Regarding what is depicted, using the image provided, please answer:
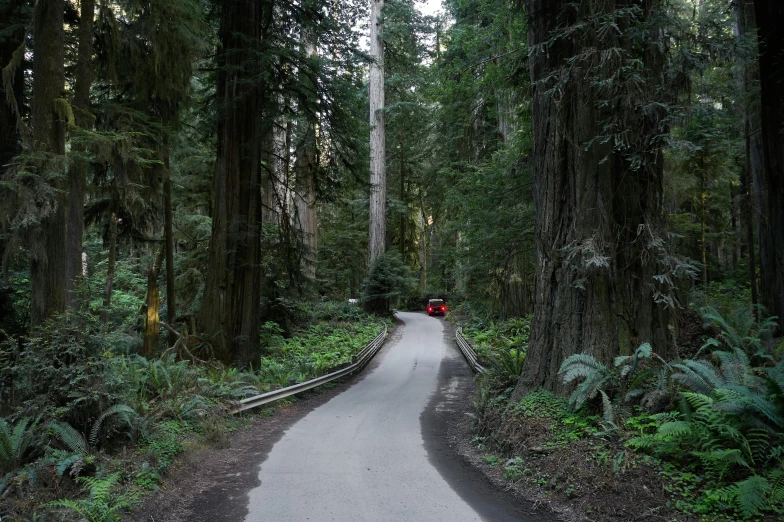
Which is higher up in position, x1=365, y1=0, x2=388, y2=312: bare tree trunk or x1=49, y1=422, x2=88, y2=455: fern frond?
x1=365, y1=0, x2=388, y2=312: bare tree trunk

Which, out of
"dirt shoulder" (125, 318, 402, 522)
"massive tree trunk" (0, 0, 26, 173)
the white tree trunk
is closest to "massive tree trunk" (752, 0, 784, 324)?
"dirt shoulder" (125, 318, 402, 522)

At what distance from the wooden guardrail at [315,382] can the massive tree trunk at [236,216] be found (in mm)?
1717

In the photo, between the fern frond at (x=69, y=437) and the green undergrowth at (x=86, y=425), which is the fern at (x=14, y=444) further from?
the fern frond at (x=69, y=437)

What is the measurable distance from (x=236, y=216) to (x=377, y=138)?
60.4ft

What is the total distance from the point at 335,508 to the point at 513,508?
76.8 inches

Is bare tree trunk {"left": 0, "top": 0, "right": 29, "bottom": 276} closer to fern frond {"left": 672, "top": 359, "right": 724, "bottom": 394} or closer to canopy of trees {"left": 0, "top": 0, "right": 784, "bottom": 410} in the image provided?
canopy of trees {"left": 0, "top": 0, "right": 784, "bottom": 410}

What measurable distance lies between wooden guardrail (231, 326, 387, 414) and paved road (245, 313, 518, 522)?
86 centimetres

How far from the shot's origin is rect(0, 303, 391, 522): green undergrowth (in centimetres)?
474

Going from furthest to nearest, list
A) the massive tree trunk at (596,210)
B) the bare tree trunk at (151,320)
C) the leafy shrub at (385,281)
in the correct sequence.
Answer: the leafy shrub at (385,281), the bare tree trunk at (151,320), the massive tree trunk at (596,210)

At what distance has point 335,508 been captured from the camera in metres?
5.09

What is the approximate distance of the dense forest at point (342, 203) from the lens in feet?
18.3

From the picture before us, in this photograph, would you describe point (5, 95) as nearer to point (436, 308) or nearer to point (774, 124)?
point (774, 124)

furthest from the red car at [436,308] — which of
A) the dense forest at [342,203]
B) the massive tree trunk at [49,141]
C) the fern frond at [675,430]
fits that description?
the fern frond at [675,430]

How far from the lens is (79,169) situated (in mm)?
7660
